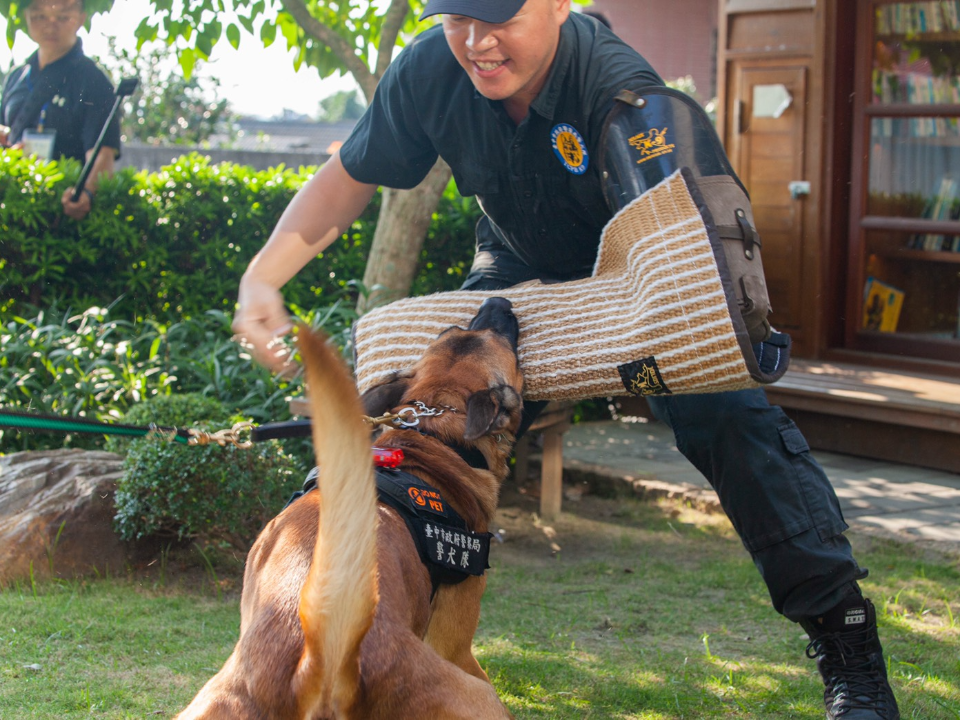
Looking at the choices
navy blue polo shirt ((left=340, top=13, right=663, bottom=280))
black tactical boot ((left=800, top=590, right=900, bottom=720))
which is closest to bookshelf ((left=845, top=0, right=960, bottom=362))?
black tactical boot ((left=800, top=590, right=900, bottom=720))

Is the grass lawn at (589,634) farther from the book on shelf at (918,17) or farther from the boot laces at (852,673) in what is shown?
the book on shelf at (918,17)

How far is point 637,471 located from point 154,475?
9.92 ft

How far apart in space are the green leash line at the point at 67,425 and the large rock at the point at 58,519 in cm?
184

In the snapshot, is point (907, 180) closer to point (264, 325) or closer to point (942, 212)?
point (942, 212)

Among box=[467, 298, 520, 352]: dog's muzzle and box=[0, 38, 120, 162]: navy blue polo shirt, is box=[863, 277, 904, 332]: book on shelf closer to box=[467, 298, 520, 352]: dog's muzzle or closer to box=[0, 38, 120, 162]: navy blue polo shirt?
box=[467, 298, 520, 352]: dog's muzzle

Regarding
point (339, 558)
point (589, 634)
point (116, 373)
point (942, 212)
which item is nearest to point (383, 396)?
point (339, 558)

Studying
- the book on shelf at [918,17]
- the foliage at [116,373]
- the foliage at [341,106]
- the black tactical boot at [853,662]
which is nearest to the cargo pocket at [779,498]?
the black tactical boot at [853,662]

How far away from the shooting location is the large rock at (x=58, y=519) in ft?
13.8

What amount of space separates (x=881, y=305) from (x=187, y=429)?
5.91 m

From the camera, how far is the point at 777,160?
7.36 m

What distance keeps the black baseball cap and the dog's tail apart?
1264 millimetres

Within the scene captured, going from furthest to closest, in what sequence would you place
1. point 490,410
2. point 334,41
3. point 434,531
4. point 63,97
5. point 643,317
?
point 63,97
point 334,41
point 490,410
point 643,317
point 434,531

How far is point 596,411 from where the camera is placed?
764 centimetres

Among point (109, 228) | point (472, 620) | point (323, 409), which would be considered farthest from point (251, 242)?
point (323, 409)
